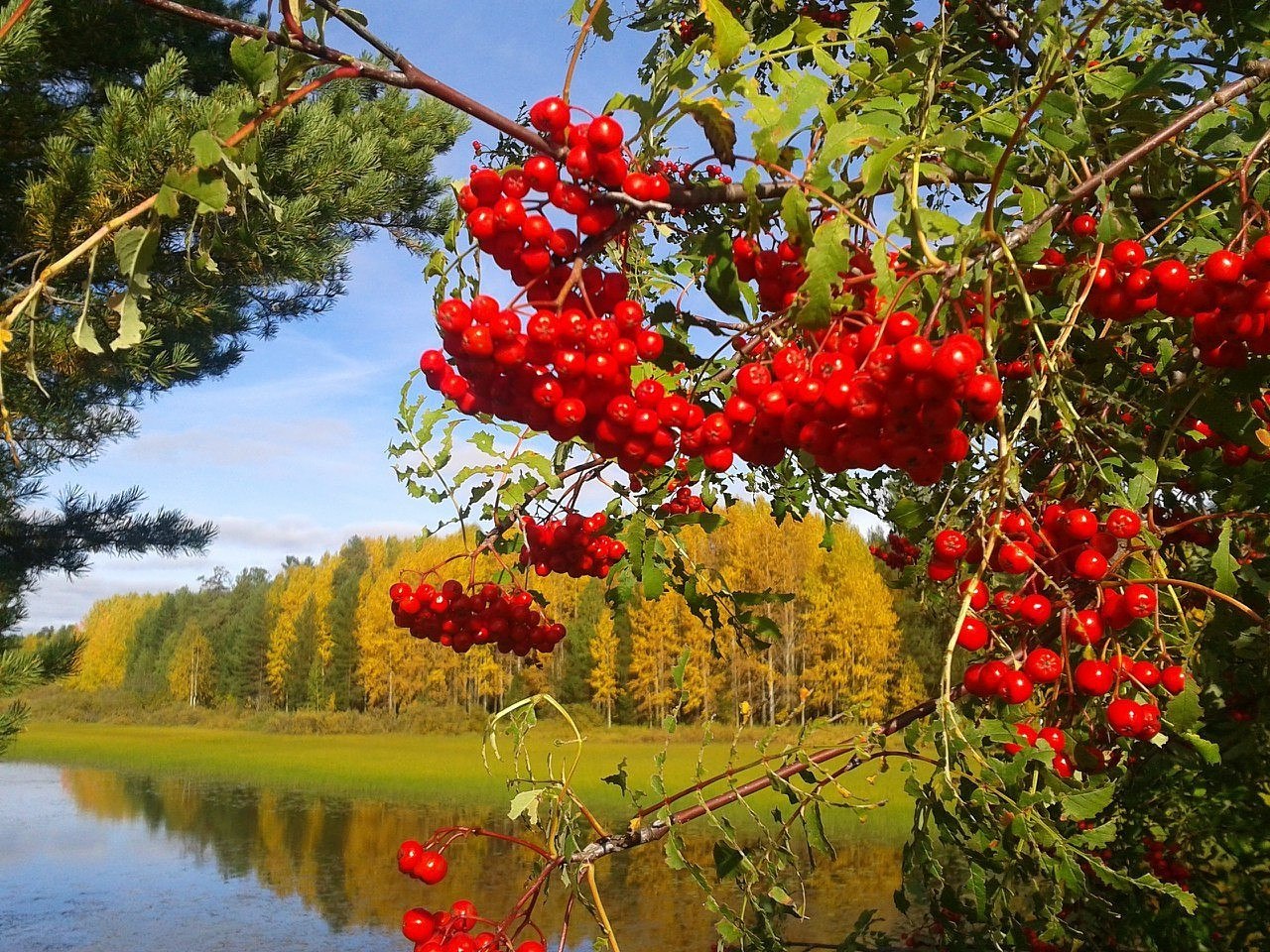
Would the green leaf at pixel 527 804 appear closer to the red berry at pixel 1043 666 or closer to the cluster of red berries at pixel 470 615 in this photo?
the red berry at pixel 1043 666

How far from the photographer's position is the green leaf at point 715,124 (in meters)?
0.86

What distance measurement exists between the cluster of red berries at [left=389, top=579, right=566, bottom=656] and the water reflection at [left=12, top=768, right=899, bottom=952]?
398 cm

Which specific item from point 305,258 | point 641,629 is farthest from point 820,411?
point 641,629

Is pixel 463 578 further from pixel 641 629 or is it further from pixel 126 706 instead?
pixel 126 706

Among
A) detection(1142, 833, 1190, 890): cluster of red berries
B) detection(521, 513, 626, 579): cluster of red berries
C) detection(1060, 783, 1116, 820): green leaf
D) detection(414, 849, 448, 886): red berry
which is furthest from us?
detection(1142, 833, 1190, 890): cluster of red berries

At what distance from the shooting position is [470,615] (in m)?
2.27

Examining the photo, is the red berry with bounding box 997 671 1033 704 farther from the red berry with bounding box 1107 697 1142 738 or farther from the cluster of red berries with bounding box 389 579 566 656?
the cluster of red berries with bounding box 389 579 566 656

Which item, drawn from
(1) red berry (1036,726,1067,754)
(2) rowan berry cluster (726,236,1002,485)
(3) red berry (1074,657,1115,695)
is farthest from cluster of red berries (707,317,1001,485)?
(1) red berry (1036,726,1067,754)

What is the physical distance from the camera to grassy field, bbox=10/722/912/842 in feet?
50.1

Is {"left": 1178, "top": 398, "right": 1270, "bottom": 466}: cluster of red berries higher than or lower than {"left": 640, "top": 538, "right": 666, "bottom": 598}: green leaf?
higher

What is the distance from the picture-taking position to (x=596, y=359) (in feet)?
2.97

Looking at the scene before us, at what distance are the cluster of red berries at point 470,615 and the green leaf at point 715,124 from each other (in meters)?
1.56

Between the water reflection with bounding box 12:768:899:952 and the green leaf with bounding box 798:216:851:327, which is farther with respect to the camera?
the water reflection with bounding box 12:768:899:952

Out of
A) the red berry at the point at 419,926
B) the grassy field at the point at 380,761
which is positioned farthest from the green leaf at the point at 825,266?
the grassy field at the point at 380,761
